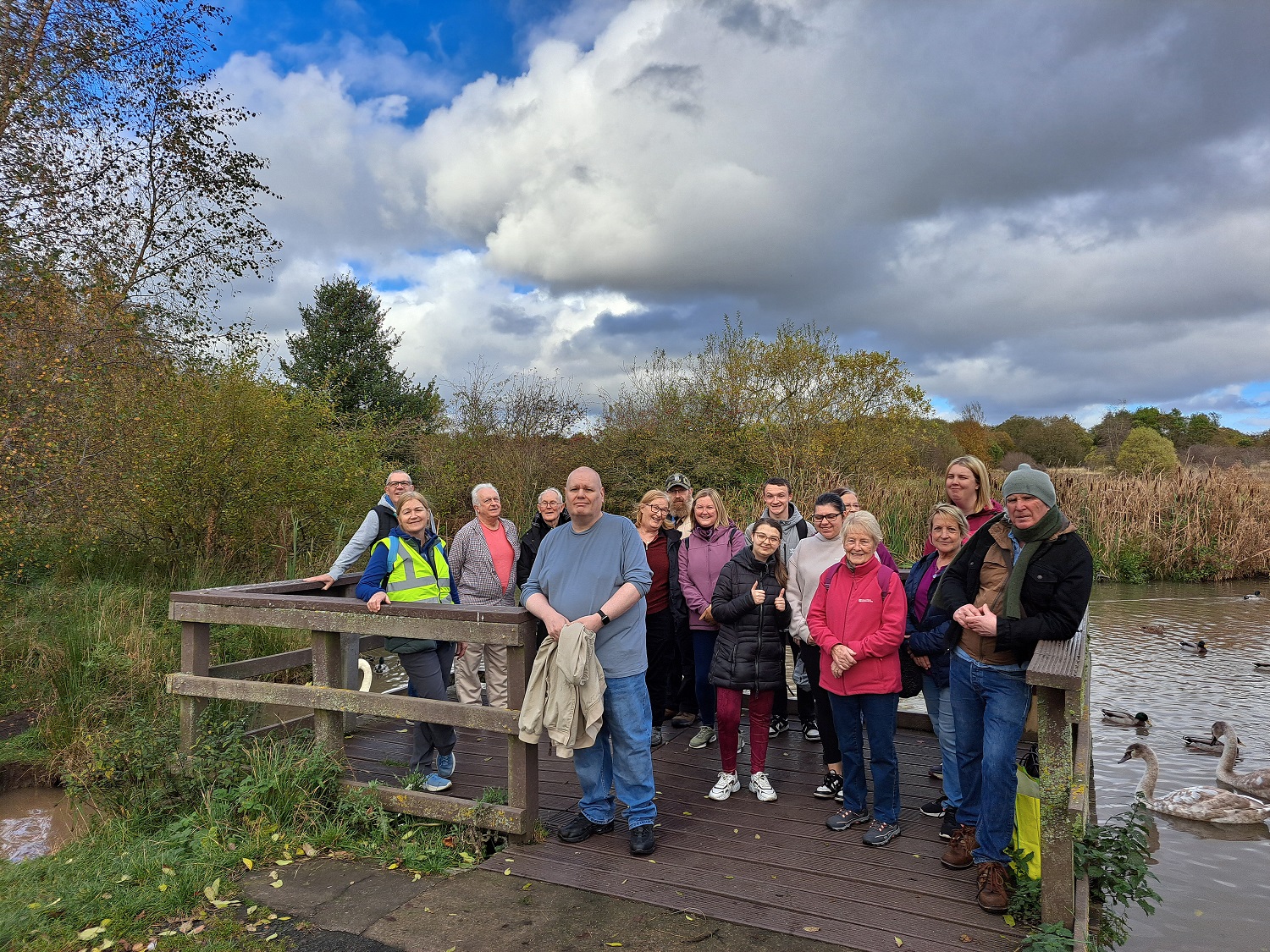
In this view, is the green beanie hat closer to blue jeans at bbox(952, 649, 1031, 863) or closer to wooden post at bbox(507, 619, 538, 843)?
blue jeans at bbox(952, 649, 1031, 863)

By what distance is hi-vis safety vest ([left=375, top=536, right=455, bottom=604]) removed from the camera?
4762mm

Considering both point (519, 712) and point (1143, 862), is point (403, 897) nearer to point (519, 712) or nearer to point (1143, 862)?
point (519, 712)

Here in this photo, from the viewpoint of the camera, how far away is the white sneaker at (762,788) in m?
4.57

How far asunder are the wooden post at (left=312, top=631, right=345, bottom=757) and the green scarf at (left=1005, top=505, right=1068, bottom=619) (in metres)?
3.42

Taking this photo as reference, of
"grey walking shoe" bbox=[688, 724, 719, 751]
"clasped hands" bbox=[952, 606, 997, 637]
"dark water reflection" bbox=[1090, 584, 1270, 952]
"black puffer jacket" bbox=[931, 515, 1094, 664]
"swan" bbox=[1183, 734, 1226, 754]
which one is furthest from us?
"swan" bbox=[1183, 734, 1226, 754]

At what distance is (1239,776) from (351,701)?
23.1 ft

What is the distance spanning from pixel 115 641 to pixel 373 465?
20.8 ft

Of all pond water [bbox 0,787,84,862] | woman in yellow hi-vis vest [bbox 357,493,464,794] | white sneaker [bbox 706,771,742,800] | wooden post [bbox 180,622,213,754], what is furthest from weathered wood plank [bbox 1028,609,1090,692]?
pond water [bbox 0,787,84,862]

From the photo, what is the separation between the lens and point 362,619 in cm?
438

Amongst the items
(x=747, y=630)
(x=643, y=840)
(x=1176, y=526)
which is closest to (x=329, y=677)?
(x=643, y=840)

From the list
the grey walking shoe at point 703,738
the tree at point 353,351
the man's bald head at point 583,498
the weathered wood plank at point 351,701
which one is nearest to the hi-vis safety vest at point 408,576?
the weathered wood plank at point 351,701

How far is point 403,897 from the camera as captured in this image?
11.8 feet

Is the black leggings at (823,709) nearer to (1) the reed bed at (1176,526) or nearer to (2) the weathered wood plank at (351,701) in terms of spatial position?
(2) the weathered wood plank at (351,701)

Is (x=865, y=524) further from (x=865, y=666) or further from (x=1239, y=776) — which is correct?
(x=1239, y=776)
